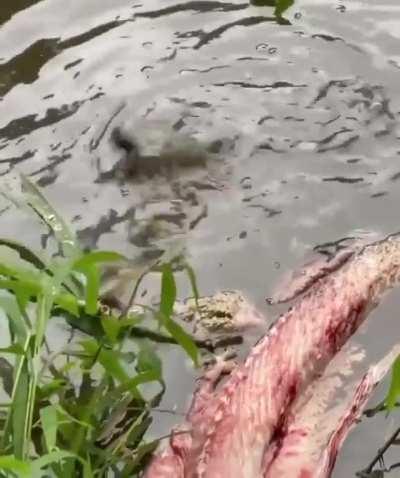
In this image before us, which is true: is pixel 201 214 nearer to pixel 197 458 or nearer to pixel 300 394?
pixel 300 394

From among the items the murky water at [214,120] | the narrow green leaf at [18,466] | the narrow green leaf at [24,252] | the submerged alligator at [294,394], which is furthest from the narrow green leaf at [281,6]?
the narrow green leaf at [18,466]

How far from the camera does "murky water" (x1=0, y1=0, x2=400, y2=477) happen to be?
2.28 metres

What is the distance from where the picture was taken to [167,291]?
1.74 m

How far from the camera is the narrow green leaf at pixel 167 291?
67.9 inches

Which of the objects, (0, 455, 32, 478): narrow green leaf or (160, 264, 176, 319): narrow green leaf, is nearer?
(0, 455, 32, 478): narrow green leaf

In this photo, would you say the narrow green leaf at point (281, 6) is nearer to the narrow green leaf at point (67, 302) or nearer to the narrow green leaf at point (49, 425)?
the narrow green leaf at point (67, 302)

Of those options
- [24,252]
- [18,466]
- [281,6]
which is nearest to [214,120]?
[281,6]

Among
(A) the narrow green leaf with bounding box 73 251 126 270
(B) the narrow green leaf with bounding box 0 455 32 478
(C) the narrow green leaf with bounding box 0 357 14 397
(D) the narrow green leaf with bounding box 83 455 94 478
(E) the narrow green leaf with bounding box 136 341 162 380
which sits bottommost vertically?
(C) the narrow green leaf with bounding box 0 357 14 397

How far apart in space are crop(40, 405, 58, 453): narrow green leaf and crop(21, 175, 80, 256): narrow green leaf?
1.30 feet

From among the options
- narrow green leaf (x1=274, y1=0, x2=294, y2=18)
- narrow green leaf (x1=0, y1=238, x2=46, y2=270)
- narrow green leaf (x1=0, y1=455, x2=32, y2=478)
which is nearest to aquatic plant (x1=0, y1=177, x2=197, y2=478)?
narrow green leaf (x1=0, y1=455, x2=32, y2=478)

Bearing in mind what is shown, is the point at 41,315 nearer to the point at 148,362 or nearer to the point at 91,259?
the point at 91,259

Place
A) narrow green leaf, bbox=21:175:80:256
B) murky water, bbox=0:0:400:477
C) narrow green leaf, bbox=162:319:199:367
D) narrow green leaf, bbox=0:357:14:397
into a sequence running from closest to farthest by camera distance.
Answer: narrow green leaf, bbox=162:319:199:367, narrow green leaf, bbox=0:357:14:397, narrow green leaf, bbox=21:175:80:256, murky water, bbox=0:0:400:477

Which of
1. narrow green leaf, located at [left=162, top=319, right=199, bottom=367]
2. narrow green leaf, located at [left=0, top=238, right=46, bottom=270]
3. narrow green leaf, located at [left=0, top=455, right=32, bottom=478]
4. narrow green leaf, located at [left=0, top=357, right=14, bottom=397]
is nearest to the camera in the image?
narrow green leaf, located at [left=0, top=455, right=32, bottom=478]

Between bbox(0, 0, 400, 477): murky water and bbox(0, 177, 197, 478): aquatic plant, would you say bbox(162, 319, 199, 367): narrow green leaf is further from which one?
bbox(0, 0, 400, 477): murky water
